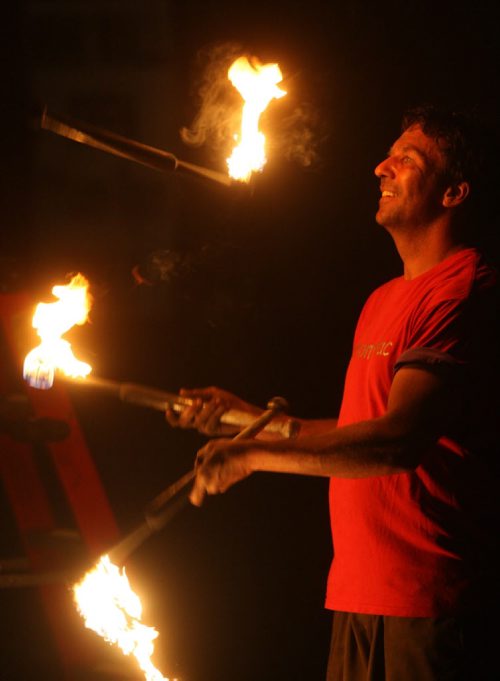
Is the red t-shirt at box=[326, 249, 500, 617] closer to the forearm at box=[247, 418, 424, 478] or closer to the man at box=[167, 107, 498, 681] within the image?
the man at box=[167, 107, 498, 681]

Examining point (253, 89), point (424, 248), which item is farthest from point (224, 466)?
point (253, 89)

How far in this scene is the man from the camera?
2.05 m

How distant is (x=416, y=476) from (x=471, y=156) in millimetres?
1120

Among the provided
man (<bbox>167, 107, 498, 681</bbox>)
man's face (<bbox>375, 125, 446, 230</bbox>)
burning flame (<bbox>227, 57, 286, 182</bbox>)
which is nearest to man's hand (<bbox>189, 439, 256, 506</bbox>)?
man (<bbox>167, 107, 498, 681</bbox>)

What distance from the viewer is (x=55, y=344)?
3.28 m

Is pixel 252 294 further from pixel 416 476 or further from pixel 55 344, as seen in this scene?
pixel 416 476

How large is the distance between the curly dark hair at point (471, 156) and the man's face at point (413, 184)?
0.12 ft

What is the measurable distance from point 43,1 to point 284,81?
87.4ft

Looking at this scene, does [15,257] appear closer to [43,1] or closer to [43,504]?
[43,504]

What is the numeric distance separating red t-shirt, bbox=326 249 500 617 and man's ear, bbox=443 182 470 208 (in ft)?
0.85

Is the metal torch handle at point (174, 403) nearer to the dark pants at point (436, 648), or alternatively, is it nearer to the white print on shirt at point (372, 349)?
the white print on shirt at point (372, 349)

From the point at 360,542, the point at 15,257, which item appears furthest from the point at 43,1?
the point at 360,542

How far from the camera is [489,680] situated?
2.09 meters

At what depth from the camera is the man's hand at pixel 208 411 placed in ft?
10.1
